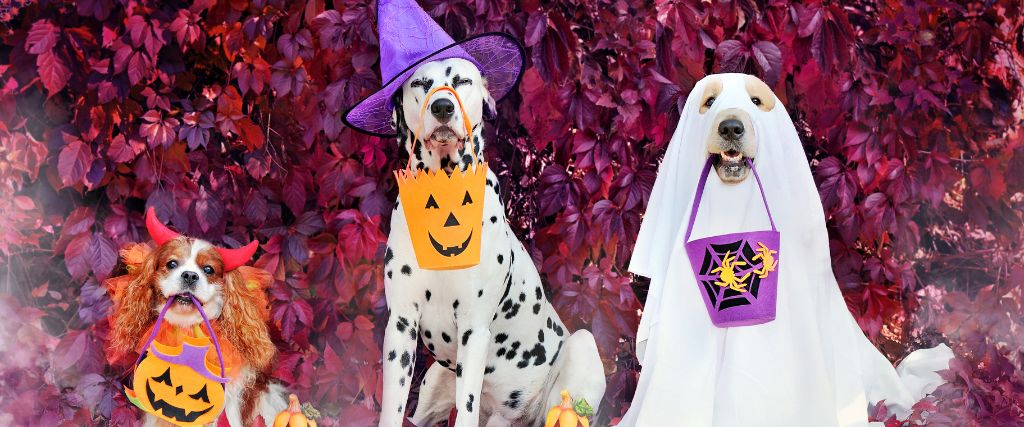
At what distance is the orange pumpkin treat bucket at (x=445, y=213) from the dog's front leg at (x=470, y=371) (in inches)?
9.5

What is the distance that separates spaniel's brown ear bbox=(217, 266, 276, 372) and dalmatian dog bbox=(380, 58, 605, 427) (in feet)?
1.35

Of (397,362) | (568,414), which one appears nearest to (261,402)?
(397,362)

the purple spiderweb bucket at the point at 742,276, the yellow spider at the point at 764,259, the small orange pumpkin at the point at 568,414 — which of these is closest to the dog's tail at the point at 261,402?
the small orange pumpkin at the point at 568,414

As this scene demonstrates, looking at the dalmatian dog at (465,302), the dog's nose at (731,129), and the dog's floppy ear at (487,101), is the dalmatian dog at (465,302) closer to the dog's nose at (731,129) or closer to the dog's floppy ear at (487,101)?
the dog's floppy ear at (487,101)

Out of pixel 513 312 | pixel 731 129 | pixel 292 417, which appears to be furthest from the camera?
pixel 513 312

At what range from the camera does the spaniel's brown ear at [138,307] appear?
11.3 feet

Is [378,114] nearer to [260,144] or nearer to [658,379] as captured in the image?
[260,144]

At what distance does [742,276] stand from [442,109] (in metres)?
1.09

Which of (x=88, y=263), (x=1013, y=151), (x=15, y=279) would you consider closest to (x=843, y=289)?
(x=1013, y=151)

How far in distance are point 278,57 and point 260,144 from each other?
0.36m

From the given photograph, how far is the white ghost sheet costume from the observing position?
11.3ft

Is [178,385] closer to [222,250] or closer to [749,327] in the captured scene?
[222,250]

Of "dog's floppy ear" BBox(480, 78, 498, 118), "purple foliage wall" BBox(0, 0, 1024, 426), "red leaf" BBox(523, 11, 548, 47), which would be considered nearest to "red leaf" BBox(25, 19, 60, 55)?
"purple foliage wall" BBox(0, 0, 1024, 426)

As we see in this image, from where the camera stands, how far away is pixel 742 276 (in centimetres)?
343
